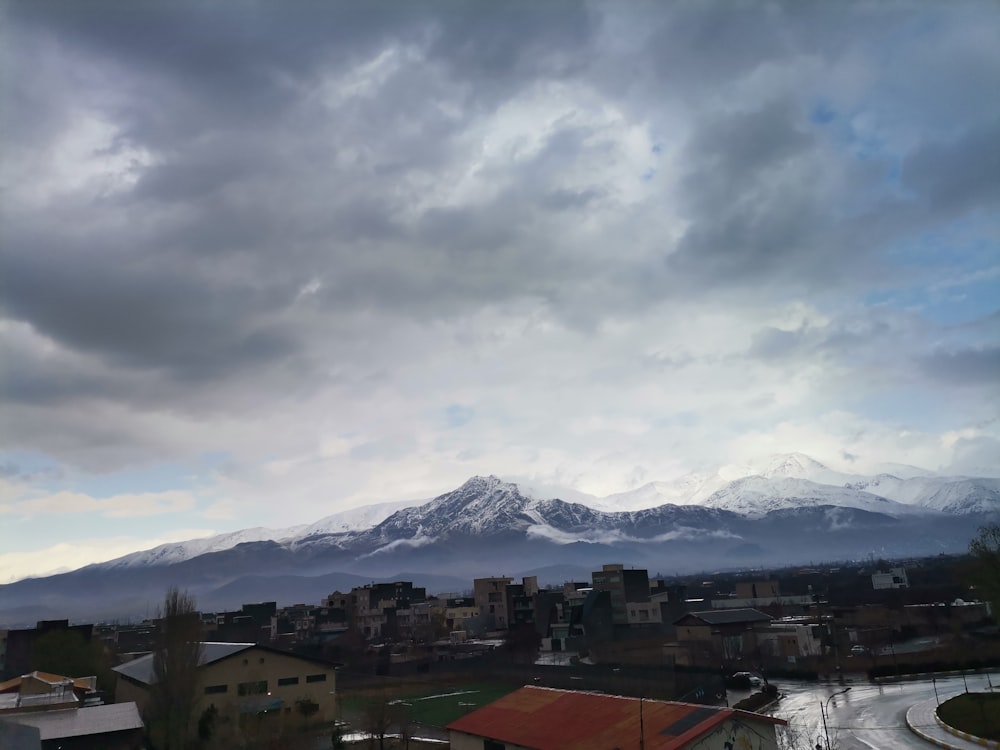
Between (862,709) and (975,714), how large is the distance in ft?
20.9

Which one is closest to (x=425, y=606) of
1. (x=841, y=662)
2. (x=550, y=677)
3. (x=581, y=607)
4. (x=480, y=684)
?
(x=581, y=607)

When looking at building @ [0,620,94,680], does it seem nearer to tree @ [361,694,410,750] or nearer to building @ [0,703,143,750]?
building @ [0,703,143,750]

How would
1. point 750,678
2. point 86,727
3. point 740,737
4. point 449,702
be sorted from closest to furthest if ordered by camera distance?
point 740,737, point 86,727, point 750,678, point 449,702

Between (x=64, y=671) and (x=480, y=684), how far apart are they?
30380mm

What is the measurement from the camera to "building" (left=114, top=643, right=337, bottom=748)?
36.8m

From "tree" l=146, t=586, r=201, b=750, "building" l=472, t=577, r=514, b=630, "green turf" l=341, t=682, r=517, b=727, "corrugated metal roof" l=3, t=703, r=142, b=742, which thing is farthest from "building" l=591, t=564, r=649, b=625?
"corrugated metal roof" l=3, t=703, r=142, b=742

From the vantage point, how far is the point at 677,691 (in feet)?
136

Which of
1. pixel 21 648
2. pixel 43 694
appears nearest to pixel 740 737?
pixel 43 694

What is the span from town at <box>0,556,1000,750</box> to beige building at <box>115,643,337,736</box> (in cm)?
10

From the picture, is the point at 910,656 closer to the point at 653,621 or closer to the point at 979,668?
the point at 979,668

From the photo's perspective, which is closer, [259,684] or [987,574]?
[259,684]

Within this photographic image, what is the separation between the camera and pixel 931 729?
30.2m

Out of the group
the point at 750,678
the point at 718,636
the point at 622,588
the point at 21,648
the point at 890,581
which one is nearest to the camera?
the point at 750,678

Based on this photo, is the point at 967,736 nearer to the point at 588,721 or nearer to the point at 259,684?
the point at 588,721
